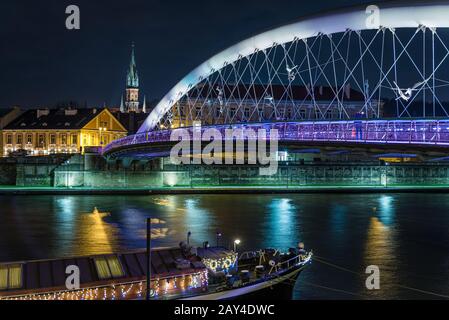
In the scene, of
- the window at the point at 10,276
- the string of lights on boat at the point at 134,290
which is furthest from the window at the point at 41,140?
the window at the point at 10,276

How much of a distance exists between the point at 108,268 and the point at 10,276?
2.12 meters

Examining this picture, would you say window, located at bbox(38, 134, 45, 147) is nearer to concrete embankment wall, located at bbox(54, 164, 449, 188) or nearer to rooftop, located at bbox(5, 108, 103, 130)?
rooftop, located at bbox(5, 108, 103, 130)

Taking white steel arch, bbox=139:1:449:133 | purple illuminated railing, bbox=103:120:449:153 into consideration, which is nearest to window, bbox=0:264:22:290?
purple illuminated railing, bbox=103:120:449:153

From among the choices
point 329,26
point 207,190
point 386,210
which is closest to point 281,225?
point 329,26

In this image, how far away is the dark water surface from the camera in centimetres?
2214

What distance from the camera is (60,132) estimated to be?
87.8m

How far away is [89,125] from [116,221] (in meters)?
50.1

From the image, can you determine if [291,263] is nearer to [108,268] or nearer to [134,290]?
[134,290]

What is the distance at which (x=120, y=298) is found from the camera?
A: 15141mm

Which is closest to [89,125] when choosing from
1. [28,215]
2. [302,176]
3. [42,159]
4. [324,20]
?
[42,159]

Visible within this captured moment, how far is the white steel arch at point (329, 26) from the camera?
2673 cm

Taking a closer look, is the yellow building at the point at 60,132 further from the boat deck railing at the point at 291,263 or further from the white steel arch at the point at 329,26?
the boat deck railing at the point at 291,263

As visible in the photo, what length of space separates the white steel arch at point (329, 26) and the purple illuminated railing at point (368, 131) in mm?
4043
